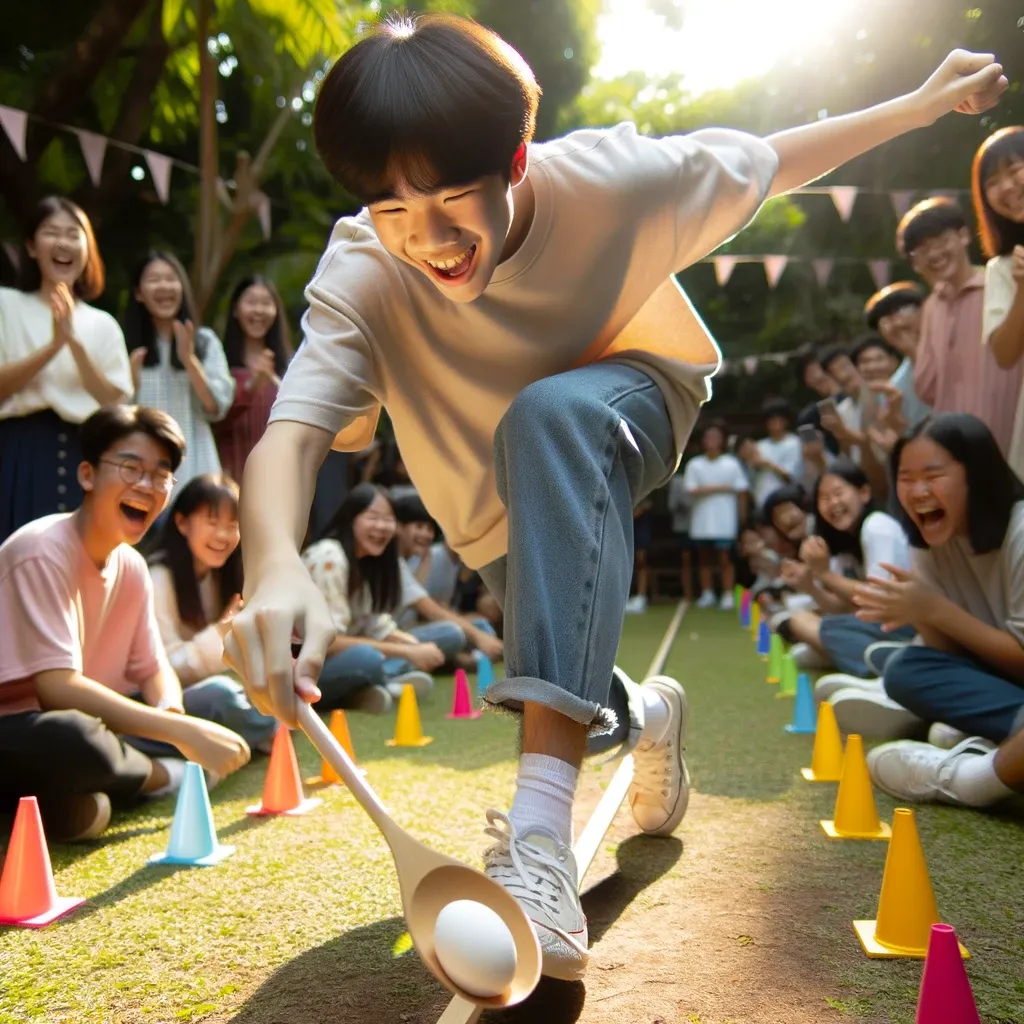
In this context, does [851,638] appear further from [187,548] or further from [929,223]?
[187,548]

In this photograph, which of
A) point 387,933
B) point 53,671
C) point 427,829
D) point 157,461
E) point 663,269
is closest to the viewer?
point 387,933

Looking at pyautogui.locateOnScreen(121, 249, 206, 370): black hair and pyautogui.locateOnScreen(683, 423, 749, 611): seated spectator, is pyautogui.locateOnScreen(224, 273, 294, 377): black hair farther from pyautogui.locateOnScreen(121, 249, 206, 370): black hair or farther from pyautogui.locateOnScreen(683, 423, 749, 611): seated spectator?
pyautogui.locateOnScreen(683, 423, 749, 611): seated spectator

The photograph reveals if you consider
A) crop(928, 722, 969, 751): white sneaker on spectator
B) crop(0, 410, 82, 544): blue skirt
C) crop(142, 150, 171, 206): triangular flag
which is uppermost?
crop(142, 150, 171, 206): triangular flag

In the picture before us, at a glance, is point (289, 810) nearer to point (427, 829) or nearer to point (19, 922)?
point (427, 829)

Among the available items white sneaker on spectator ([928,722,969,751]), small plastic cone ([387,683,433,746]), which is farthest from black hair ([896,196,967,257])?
small plastic cone ([387,683,433,746])

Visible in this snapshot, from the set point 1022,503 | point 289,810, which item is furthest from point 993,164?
point 289,810

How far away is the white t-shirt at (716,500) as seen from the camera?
9461 mm

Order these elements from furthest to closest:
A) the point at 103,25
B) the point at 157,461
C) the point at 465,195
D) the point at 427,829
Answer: the point at 103,25, the point at 157,461, the point at 427,829, the point at 465,195

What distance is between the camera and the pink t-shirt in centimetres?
240

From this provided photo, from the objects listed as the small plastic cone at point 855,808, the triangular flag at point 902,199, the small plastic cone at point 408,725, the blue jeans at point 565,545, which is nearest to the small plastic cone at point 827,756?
the small plastic cone at point 855,808

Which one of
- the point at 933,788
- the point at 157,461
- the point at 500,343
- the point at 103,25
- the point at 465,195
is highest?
the point at 103,25

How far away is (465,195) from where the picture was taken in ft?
4.41

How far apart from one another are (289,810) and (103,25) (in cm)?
689

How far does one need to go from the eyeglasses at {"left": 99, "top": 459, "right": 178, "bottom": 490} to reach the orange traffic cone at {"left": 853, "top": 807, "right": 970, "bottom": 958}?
197cm
